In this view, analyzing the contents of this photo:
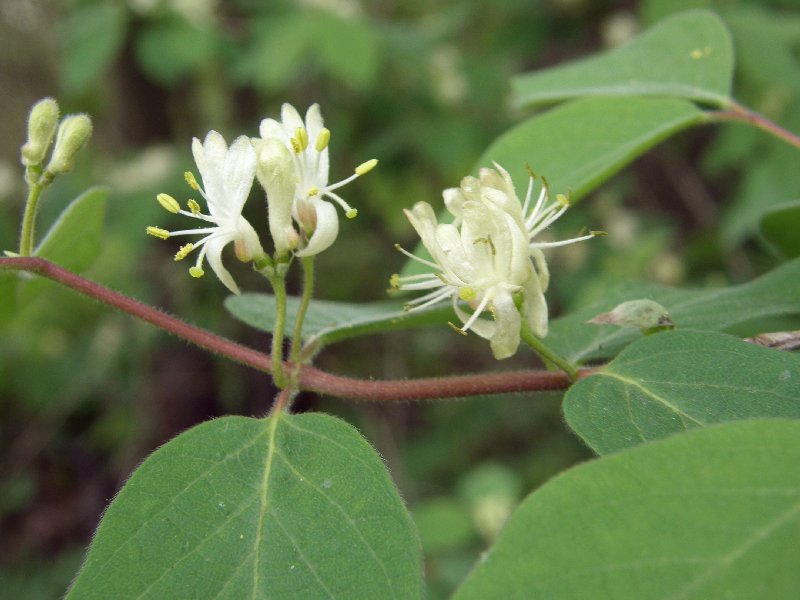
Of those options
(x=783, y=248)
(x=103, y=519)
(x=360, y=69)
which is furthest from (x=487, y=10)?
(x=103, y=519)

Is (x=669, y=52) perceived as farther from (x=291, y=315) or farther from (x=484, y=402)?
(x=484, y=402)

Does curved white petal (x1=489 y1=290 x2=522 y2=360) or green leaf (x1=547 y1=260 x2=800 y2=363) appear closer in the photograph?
curved white petal (x1=489 y1=290 x2=522 y2=360)

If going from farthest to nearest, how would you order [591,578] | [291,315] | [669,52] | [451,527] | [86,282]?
[451,527], [669,52], [291,315], [86,282], [591,578]

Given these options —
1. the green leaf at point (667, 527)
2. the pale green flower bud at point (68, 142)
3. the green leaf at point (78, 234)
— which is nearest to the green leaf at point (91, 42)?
the green leaf at point (78, 234)

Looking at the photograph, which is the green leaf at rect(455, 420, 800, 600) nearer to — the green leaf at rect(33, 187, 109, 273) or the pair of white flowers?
the pair of white flowers

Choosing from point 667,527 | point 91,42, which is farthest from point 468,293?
point 91,42

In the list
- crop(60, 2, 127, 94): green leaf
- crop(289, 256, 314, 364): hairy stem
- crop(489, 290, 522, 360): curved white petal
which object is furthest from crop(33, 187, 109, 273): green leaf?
crop(60, 2, 127, 94): green leaf
